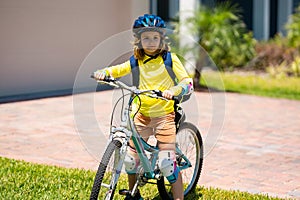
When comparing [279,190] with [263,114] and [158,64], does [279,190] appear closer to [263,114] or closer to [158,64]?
[158,64]

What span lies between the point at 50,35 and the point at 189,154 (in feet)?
22.7

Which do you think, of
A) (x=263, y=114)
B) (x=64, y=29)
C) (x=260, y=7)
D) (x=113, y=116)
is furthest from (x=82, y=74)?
(x=260, y=7)

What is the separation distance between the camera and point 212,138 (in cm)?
495

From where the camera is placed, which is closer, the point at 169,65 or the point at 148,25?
the point at 148,25

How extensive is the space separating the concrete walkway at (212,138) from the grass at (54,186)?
13.5 inches

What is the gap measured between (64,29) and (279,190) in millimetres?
7185

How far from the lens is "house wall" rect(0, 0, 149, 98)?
35.3ft

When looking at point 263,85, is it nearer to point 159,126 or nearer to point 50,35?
point 50,35

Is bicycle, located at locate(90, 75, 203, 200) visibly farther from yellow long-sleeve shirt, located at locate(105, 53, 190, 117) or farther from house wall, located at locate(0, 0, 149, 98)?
house wall, located at locate(0, 0, 149, 98)

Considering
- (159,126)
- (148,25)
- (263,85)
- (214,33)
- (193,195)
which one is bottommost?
(263,85)

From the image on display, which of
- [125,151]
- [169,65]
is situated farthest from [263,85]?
[125,151]

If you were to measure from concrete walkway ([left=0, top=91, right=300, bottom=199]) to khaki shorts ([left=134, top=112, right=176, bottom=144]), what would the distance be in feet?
1.03

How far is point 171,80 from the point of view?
440cm

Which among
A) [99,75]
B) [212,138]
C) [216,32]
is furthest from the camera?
[216,32]
